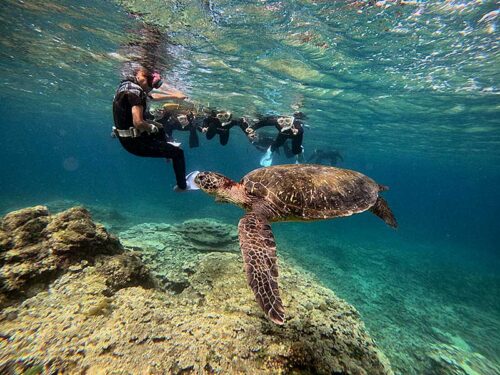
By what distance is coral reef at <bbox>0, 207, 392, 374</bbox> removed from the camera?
2.33 m

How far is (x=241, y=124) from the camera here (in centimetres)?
1282

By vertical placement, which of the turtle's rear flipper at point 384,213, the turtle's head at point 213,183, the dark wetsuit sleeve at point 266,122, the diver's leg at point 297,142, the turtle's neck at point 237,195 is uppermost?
the dark wetsuit sleeve at point 266,122

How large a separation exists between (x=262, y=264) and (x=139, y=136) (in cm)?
402

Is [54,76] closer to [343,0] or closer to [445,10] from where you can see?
[343,0]

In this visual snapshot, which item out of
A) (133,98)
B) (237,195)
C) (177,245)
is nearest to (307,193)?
(237,195)

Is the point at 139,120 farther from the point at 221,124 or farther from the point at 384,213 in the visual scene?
the point at 221,124

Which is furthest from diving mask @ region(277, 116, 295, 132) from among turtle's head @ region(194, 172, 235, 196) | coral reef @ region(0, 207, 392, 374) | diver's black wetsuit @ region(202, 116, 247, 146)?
coral reef @ region(0, 207, 392, 374)

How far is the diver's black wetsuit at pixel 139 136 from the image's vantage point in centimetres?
519

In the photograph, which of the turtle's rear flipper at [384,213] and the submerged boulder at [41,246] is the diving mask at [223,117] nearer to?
the turtle's rear flipper at [384,213]

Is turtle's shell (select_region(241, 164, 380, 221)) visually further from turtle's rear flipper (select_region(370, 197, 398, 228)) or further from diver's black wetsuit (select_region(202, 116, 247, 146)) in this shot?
diver's black wetsuit (select_region(202, 116, 247, 146))

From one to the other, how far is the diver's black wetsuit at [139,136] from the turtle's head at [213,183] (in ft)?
5.06

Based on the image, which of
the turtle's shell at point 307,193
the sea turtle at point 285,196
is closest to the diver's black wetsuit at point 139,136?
the sea turtle at point 285,196

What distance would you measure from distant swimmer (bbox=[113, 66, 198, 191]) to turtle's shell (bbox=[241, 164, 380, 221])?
6.97ft

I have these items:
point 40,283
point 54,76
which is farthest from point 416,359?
point 54,76
